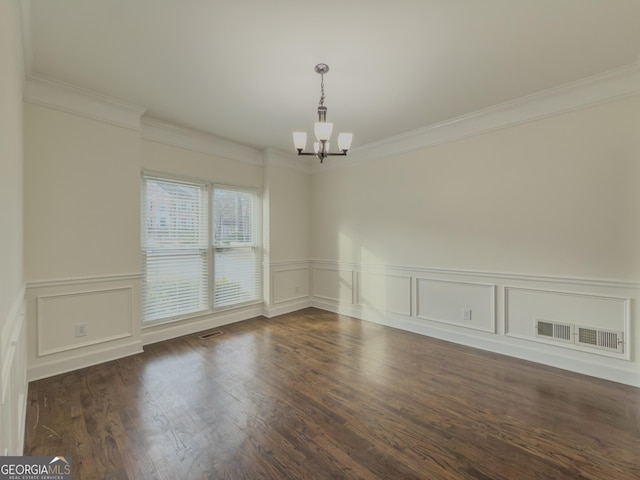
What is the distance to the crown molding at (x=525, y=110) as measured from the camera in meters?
2.57

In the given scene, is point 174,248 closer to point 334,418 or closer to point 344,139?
point 344,139

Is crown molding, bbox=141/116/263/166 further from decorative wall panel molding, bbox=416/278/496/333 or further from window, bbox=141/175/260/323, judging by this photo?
decorative wall panel molding, bbox=416/278/496/333

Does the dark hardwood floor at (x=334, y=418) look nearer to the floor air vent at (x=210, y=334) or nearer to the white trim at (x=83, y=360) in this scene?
the white trim at (x=83, y=360)

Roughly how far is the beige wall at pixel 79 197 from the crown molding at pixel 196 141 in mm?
335

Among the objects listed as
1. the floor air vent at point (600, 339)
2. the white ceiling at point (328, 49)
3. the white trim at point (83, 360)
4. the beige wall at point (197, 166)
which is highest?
the white ceiling at point (328, 49)

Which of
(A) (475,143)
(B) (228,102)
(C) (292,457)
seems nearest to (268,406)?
(C) (292,457)

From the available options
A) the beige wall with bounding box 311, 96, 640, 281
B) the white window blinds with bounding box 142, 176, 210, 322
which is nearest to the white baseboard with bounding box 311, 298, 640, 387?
the beige wall with bounding box 311, 96, 640, 281

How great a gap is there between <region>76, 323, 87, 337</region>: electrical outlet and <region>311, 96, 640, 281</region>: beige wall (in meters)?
3.57

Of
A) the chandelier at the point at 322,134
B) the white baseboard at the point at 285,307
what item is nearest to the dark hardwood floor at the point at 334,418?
the white baseboard at the point at 285,307

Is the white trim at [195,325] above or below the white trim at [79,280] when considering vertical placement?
below

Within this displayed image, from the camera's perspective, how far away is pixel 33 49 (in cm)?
223

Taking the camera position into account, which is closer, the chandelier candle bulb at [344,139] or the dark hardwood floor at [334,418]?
the dark hardwood floor at [334,418]

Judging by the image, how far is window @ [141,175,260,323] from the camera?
3598 mm

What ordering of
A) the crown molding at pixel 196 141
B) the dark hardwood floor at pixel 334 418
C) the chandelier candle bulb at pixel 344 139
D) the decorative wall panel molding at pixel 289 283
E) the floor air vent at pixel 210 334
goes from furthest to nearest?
1. the decorative wall panel molding at pixel 289 283
2. the floor air vent at pixel 210 334
3. the crown molding at pixel 196 141
4. the chandelier candle bulb at pixel 344 139
5. the dark hardwood floor at pixel 334 418
